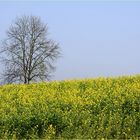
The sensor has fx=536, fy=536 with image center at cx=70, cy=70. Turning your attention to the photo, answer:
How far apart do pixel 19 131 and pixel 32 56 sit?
38.7 meters

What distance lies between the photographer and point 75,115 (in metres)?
17.9

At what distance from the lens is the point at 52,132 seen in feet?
53.8

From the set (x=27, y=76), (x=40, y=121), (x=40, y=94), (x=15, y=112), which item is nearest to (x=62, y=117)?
(x=40, y=121)

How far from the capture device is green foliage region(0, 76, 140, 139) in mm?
17000

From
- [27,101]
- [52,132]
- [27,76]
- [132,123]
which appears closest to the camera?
[52,132]

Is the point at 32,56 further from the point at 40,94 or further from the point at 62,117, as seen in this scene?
the point at 62,117

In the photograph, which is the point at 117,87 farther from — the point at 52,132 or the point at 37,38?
the point at 37,38

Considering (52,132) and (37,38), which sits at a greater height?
(37,38)

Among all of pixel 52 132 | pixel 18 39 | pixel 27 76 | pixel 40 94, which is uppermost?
pixel 18 39

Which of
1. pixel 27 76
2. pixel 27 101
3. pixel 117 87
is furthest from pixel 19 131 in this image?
pixel 27 76

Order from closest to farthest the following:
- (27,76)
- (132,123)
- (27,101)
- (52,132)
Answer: (52,132) → (132,123) → (27,101) → (27,76)

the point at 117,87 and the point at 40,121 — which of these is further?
the point at 117,87

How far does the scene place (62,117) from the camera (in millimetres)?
17672

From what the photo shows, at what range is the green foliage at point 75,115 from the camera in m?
17.0
